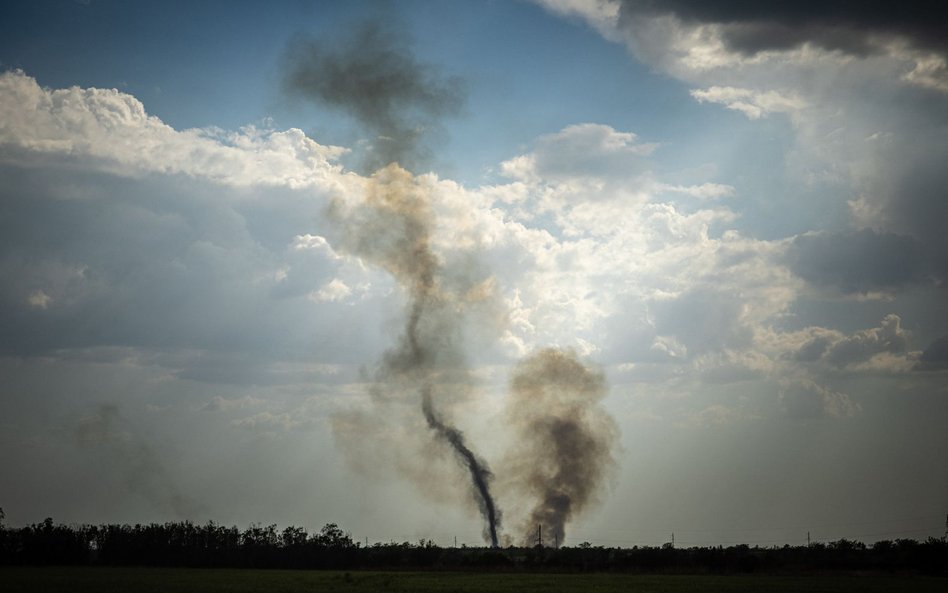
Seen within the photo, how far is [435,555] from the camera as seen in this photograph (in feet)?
558

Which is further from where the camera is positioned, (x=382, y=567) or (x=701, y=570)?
(x=382, y=567)

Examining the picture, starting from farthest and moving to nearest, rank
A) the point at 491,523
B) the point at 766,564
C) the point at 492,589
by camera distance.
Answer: the point at 491,523
the point at 766,564
the point at 492,589

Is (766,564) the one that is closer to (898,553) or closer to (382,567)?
(898,553)

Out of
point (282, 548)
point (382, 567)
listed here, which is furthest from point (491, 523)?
point (282, 548)

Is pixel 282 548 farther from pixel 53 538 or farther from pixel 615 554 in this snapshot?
pixel 615 554

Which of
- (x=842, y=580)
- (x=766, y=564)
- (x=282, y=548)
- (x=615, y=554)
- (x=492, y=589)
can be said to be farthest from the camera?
(x=282, y=548)

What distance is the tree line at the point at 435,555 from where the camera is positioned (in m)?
127

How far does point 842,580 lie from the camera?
101 metres

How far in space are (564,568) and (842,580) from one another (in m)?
51.3

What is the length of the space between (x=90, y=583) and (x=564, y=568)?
7662cm

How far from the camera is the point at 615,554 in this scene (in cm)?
15550

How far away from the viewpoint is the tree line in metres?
127

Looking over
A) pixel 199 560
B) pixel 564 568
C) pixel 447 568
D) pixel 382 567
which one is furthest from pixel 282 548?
pixel 564 568

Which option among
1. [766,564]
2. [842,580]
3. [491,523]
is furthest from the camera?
[491,523]
